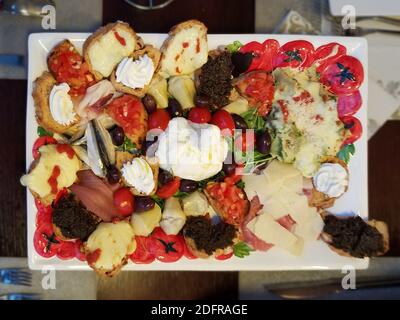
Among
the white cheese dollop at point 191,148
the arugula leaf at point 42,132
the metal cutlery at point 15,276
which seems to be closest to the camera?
the white cheese dollop at point 191,148

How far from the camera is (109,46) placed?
1651 millimetres

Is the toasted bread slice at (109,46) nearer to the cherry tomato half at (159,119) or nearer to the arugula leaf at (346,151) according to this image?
the cherry tomato half at (159,119)

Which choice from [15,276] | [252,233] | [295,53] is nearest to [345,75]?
[295,53]

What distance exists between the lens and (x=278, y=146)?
66.3 inches

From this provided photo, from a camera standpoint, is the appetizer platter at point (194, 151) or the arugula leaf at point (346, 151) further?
the arugula leaf at point (346, 151)

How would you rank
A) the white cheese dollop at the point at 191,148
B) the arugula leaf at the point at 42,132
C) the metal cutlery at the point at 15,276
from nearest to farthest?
the white cheese dollop at the point at 191,148 → the arugula leaf at the point at 42,132 → the metal cutlery at the point at 15,276

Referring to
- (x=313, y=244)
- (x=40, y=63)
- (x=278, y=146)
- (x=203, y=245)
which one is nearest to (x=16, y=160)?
(x=40, y=63)

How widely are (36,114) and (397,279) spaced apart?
157cm

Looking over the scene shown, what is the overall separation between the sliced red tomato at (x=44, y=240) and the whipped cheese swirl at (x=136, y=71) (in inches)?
24.4

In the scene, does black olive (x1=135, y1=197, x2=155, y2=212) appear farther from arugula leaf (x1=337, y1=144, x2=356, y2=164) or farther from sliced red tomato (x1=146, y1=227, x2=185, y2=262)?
arugula leaf (x1=337, y1=144, x2=356, y2=164)

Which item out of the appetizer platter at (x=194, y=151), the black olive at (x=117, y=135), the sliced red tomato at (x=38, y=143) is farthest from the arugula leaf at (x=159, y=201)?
the sliced red tomato at (x=38, y=143)

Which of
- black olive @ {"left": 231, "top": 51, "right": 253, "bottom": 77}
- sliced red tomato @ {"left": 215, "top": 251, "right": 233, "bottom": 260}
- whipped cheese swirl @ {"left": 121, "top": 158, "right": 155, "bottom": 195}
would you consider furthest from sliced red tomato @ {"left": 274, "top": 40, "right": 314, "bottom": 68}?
sliced red tomato @ {"left": 215, "top": 251, "right": 233, "bottom": 260}

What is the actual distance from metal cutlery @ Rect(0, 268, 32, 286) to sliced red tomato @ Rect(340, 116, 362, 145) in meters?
1.38

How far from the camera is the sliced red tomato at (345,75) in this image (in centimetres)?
171
